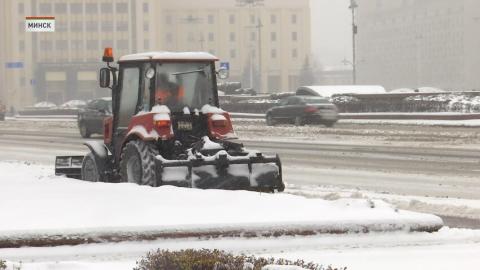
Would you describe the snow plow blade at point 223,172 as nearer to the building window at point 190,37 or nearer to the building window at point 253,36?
the building window at point 190,37

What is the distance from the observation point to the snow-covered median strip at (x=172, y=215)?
28.0 feet

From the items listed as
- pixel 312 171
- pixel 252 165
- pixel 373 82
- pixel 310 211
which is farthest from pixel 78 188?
Answer: pixel 373 82

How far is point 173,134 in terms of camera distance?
1173 cm

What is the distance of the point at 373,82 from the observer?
7239 inches

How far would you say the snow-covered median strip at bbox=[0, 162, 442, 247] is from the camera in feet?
28.0

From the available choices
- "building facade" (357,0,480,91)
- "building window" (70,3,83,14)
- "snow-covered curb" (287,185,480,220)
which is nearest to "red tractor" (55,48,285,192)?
"snow-covered curb" (287,185,480,220)

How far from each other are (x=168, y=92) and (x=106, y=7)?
132 meters

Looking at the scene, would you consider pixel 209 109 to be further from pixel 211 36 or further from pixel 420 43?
pixel 420 43

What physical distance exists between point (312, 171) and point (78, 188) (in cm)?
758

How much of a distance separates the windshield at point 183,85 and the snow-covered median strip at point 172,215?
1827 mm

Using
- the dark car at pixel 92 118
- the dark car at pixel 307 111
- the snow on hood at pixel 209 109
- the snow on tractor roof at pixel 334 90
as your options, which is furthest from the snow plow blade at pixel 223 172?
the snow on tractor roof at pixel 334 90

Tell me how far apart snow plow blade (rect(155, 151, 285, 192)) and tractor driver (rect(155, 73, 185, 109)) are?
106 centimetres

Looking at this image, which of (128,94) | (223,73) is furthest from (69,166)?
(223,73)

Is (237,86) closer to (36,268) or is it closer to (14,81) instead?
(36,268)
